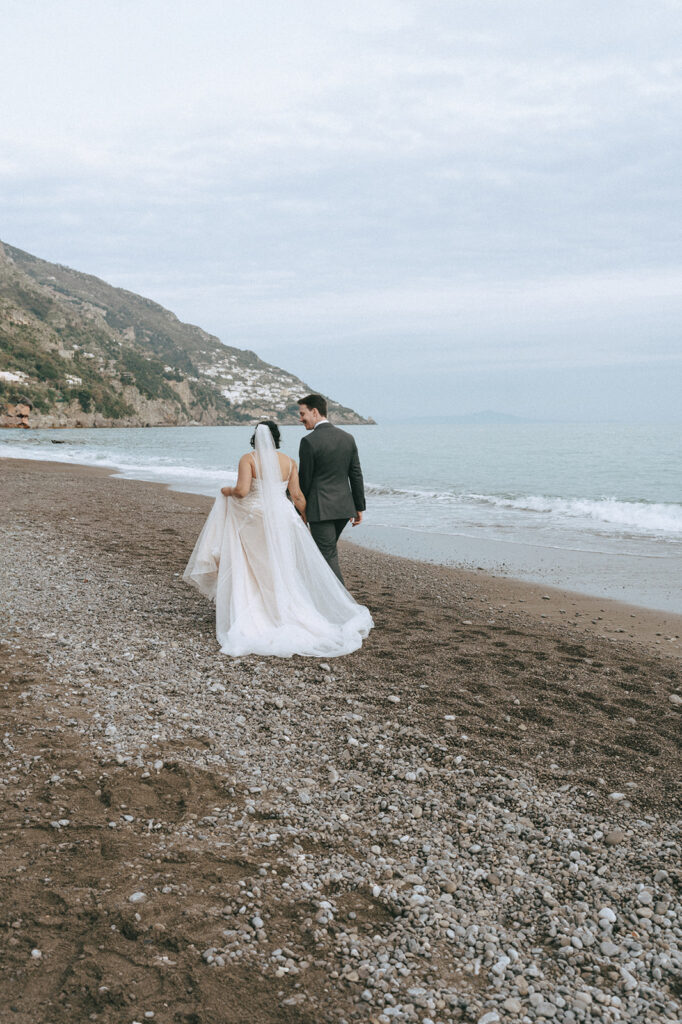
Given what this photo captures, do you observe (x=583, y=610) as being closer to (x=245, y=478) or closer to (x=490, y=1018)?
(x=245, y=478)

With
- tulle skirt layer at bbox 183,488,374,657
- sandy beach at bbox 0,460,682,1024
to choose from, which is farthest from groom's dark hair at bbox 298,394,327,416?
sandy beach at bbox 0,460,682,1024

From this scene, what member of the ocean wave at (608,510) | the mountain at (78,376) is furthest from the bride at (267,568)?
the mountain at (78,376)

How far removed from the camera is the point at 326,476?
724 cm

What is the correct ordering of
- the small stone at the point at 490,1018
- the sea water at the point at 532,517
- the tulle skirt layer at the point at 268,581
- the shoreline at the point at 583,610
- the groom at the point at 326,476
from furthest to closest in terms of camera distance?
1. the sea water at the point at 532,517
2. the shoreline at the point at 583,610
3. the groom at the point at 326,476
4. the tulle skirt layer at the point at 268,581
5. the small stone at the point at 490,1018

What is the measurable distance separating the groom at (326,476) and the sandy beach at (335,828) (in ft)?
4.76

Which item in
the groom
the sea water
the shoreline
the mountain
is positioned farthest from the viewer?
the mountain

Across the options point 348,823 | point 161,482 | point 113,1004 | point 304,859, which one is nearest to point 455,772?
point 348,823

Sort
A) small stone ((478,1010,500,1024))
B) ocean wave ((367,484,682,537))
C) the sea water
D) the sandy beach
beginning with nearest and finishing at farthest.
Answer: small stone ((478,1010,500,1024)) < the sandy beach < the sea water < ocean wave ((367,484,682,537))

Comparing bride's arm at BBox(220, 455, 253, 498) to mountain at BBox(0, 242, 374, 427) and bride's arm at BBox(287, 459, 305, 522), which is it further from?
mountain at BBox(0, 242, 374, 427)

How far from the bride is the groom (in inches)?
9.7

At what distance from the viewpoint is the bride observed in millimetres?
6691

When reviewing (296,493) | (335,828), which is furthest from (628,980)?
(296,493)

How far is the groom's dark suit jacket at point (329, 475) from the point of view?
7.06 m

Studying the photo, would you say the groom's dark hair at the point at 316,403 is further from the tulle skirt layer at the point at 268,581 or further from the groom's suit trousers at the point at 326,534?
the groom's suit trousers at the point at 326,534
